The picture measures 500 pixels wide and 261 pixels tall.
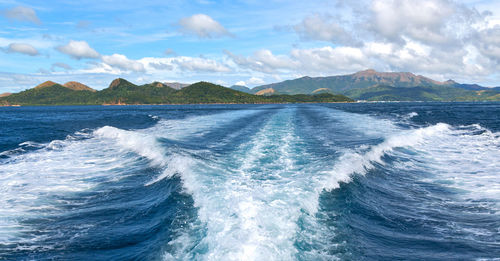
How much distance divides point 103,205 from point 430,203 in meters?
12.2

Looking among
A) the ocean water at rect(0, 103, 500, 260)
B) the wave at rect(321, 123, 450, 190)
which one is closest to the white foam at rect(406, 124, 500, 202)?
the ocean water at rect(0, 103, 500, 260)

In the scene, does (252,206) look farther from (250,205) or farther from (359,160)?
(359,160)

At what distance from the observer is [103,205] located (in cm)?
1061

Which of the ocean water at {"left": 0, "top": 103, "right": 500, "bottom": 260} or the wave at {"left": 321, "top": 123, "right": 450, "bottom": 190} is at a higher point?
the wave at {"left": 321, "top": 123, "right": 450, "bottom": 190}

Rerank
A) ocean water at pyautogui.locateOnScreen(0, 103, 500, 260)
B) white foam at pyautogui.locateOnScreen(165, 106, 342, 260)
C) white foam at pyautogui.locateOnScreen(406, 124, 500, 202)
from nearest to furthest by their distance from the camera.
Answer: white foam at pyautogui.locateOnScreen(165, 106, 342, 260), ocean water at pyautogui.locateOnScreen(0, 103, 500, 260), white foam at pyautogui.locateOnScreen(406, 124, 500, 202)

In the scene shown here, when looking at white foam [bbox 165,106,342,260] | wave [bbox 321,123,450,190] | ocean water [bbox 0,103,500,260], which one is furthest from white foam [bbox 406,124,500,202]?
white foam [bbox 165,106,342,260]

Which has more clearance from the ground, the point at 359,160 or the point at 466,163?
the point at 359,160

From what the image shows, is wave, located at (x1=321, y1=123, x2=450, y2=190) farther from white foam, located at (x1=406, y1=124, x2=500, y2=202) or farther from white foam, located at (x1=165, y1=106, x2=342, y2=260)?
white foam, located at (x1=406, y1=124, x2=500, y2=202)

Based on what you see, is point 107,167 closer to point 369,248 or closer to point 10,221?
point 10,221

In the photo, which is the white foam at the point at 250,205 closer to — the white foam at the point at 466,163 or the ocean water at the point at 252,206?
the ocean water at the point at 252,206

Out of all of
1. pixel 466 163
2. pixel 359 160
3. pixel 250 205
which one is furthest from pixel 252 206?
pixel 466 163

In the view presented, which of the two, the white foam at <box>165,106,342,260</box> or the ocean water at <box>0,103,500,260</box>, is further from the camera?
the ocean water at <box>0,103,500,260</box>

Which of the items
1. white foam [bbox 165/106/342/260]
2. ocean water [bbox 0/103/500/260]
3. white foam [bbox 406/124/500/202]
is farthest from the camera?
white foam [bbox 406/124/500/202]

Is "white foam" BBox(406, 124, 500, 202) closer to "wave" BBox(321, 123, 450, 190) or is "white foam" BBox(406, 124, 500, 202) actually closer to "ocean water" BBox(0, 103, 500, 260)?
"ocean water" BBox(0, 103, 500, 260)
